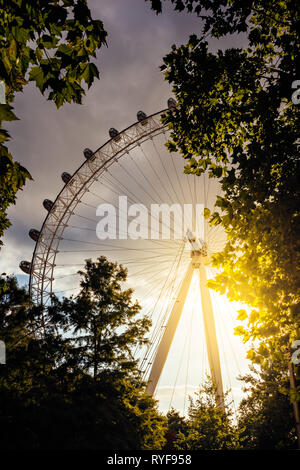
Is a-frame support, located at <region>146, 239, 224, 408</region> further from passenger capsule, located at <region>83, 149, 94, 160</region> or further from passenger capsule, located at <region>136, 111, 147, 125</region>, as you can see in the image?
passenger capsule, located at <region>83, 149, 94, 160</region>

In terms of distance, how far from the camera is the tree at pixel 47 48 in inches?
95.0

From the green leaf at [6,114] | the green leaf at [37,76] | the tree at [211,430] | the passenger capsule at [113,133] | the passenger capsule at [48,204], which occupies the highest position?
the passenger capsule at [113,133]

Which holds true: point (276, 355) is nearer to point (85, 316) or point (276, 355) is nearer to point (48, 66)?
point (48, 66)

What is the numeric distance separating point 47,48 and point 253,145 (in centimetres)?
369

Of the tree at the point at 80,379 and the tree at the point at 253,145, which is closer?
the tree at the point at 253,145

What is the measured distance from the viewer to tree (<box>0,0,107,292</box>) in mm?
2414

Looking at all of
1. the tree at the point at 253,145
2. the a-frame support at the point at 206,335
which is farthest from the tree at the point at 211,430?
the tree at the point at 253,145

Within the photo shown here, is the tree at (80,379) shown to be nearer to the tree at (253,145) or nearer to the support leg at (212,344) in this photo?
the tree at (253,145)

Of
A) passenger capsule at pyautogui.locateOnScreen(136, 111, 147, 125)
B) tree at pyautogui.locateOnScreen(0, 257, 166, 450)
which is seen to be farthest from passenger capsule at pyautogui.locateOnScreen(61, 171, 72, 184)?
tree at pyautogui.locateOnScreen(0, 257, 166, 450)

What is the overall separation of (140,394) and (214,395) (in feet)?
41.7

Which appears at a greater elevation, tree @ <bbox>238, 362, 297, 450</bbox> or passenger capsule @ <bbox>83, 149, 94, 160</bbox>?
passenger capsule @ <bbox>83, 149, 94, 160</bbox>

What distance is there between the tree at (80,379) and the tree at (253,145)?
6.27 m

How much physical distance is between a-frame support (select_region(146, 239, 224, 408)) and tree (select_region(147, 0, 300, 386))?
13880 mm

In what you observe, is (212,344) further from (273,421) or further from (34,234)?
(34,234)
